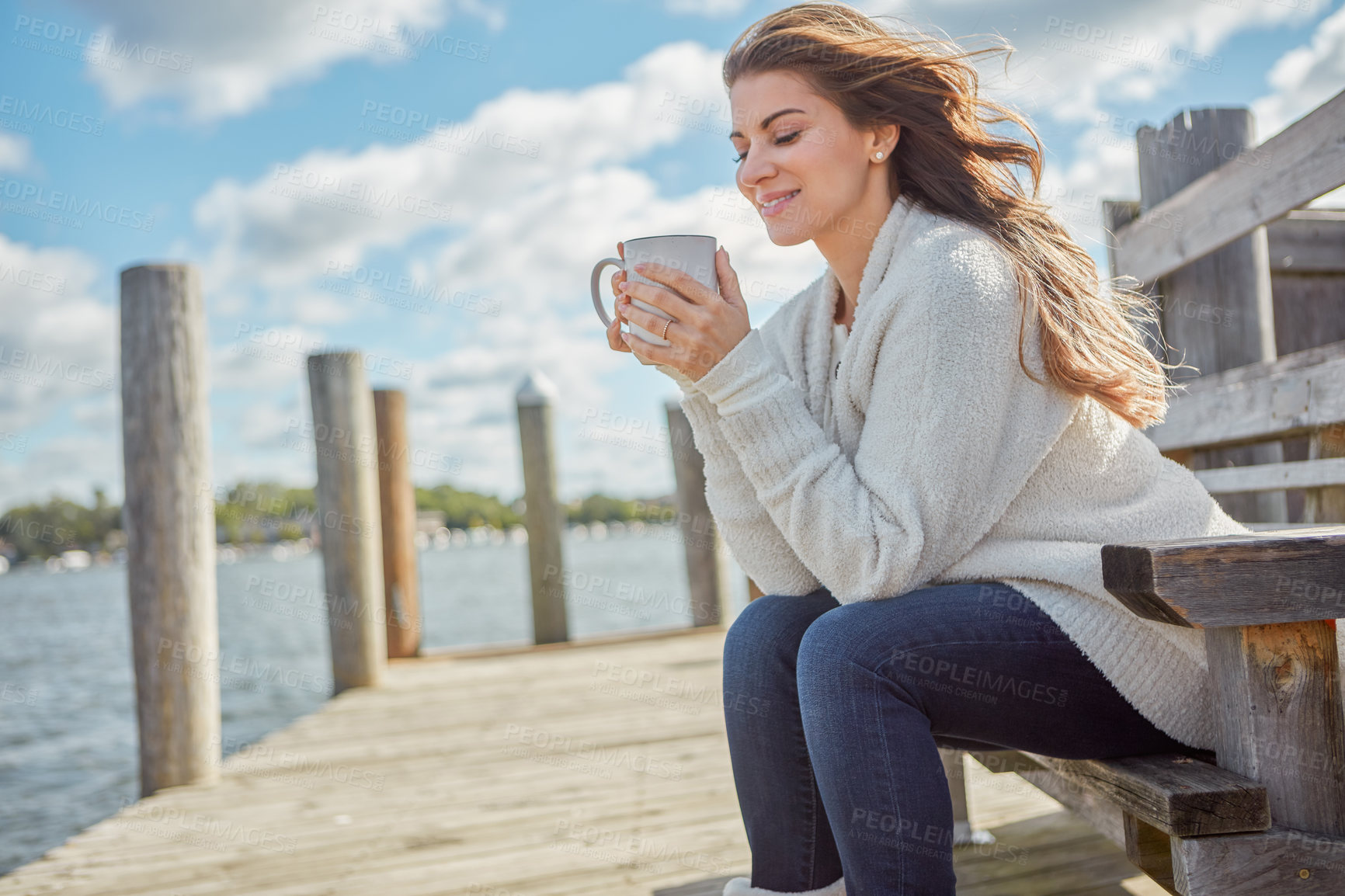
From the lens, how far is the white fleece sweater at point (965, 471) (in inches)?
49.2

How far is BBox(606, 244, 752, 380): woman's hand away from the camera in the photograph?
134cm

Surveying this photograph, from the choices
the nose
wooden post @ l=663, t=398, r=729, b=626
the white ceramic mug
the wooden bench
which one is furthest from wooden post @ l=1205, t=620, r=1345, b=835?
wooden post @ l=663, t=398, r=729, b=626

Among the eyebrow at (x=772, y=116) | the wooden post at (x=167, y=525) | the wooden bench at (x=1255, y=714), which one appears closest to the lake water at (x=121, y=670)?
the wooden post at (x=167, y=525)

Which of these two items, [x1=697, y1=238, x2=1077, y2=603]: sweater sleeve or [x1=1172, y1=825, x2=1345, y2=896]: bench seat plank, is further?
[x1=697, y1=238, x2=1077, y2=603]: sweater sleeve

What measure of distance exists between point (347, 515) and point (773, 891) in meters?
3.35

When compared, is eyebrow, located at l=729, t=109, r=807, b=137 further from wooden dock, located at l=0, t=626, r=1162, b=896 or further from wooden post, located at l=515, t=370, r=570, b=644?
wooden post, located at l=515, t=370, r=570, b=644

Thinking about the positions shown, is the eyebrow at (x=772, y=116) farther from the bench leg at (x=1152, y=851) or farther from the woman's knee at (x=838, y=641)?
the bench leg at (x=1152, y=851)

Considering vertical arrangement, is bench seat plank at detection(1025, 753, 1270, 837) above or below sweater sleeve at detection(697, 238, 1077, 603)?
below

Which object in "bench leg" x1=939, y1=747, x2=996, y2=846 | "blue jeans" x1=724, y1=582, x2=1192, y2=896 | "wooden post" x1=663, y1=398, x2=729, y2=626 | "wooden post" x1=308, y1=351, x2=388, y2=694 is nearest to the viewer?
"blue jeans" x1=724, y1=582, x2=1192, y2=896

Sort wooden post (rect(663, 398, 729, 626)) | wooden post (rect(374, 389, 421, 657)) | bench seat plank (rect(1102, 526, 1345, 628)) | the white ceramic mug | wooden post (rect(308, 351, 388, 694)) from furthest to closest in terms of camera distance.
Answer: wooden post (rect(663, 398, 729, 626)) < wooden post (rect(374, 389, 421, 657)) < wooden post (rect(308, 351, 388, 694)) < the white ceramic mug < bench seat plank (rect(1102, 526, 1345, 628))

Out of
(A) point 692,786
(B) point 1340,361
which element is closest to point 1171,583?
(B) point 1340,361

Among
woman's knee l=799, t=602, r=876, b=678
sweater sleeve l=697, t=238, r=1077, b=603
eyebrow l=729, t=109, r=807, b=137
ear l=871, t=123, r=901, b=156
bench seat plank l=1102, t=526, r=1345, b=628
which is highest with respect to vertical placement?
eyebrow l=729, t=109, r=807, b=137

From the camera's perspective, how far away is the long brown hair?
1394 millimetres

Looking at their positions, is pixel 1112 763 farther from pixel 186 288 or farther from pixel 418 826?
pixel 186 288
